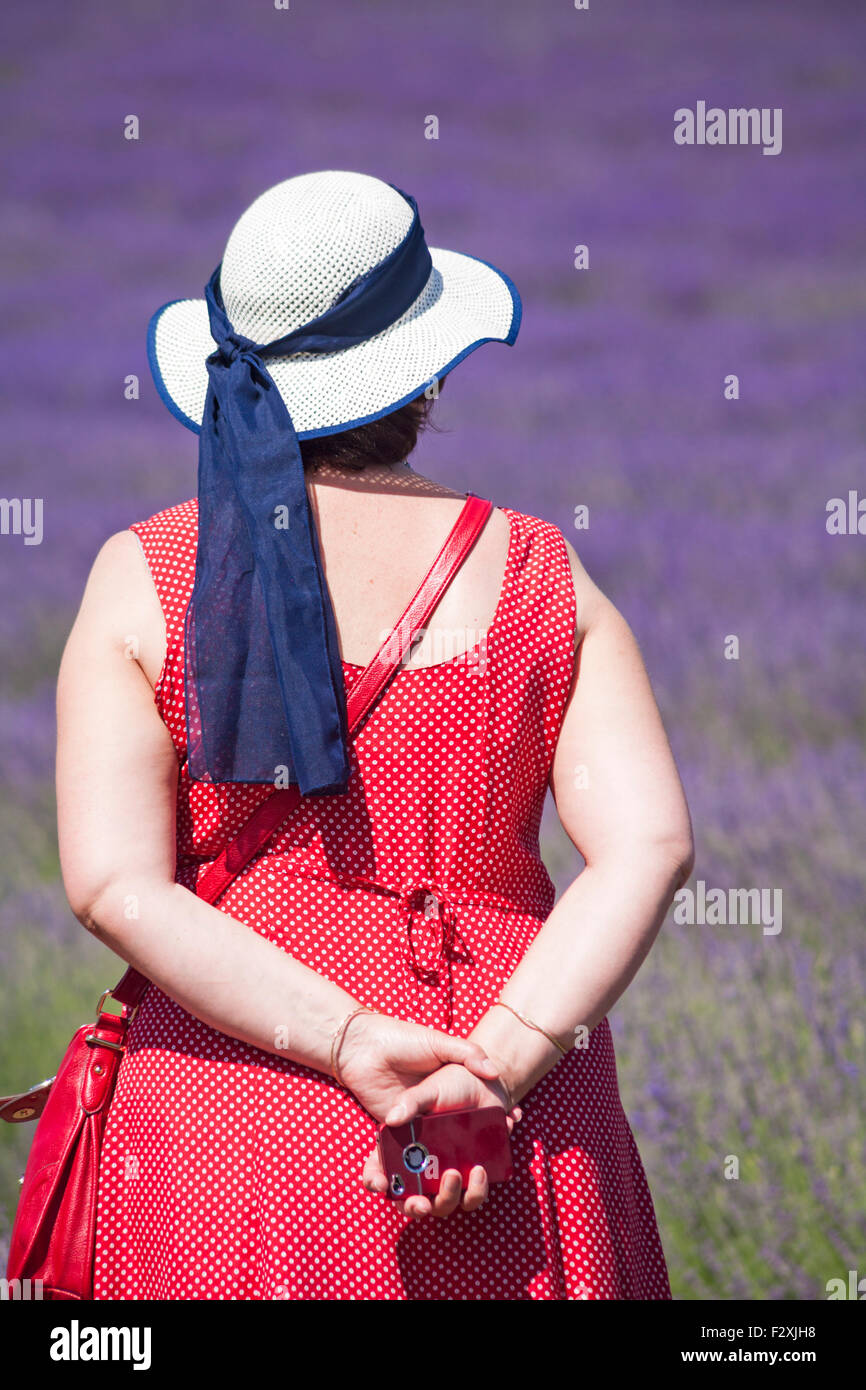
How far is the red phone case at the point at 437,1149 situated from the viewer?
4.93ft

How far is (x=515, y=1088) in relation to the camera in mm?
1584

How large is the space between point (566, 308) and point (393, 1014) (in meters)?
7.22

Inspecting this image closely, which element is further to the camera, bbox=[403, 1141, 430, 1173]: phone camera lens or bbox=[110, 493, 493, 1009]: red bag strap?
bbox=[110, 493, 493, 1009]: red bag strap

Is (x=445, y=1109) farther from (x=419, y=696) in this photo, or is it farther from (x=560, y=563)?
(x=560, y=563)

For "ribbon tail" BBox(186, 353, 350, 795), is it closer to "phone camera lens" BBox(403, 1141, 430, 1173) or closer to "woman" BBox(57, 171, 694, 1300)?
"woman" BBox(57, 171, 694, 1300)

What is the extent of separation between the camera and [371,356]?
1712 mm

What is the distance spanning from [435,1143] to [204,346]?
3.14ft

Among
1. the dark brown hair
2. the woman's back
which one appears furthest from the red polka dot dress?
the dark brown hair

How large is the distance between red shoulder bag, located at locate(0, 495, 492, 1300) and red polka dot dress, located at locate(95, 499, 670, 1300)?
2 cm

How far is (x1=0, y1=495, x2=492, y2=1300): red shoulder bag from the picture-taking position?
1.63 metres

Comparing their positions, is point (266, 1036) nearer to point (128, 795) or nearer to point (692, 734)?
point (128, 795)

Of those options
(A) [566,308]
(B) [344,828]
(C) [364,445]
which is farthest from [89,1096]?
(A) [566,308]

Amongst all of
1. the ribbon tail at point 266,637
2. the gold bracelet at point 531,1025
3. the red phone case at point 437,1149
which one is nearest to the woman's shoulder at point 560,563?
the ribbon tail at point 266,637
